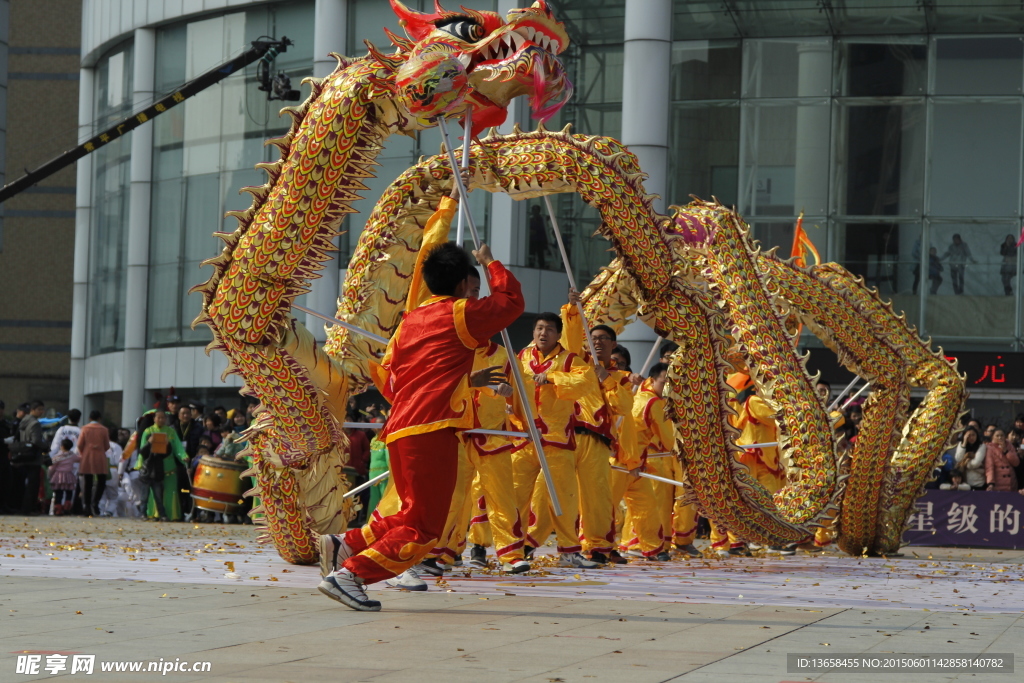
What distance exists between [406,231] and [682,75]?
44.1 ft

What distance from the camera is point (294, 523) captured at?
→ 8664 millimetres

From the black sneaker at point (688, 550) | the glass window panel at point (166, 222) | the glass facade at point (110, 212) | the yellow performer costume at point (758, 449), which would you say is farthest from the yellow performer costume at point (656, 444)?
the glass facade at point (110, 212)

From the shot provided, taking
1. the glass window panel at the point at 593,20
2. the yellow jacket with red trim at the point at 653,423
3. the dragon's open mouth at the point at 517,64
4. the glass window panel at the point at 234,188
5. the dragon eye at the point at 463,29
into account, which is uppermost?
the glass window panel at the point at 593,20

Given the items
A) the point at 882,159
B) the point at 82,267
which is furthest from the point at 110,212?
the point at 882,159

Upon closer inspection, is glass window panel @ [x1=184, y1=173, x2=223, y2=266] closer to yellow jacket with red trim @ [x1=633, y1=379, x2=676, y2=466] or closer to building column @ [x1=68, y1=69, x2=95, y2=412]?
building column @ [x1=68, y1=69, x2=95, y2=412]

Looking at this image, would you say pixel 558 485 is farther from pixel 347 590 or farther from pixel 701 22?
pixel 701 22

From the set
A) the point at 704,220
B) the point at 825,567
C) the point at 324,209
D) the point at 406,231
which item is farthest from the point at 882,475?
the point at 324,209

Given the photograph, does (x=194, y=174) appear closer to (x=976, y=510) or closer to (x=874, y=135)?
(x=874, y=135)

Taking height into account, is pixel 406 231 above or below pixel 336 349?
above

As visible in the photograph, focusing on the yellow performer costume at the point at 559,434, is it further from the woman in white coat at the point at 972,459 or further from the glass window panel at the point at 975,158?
the glass window panel at the point at 975,158

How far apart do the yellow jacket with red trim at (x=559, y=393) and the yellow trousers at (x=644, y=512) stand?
54.8 inches

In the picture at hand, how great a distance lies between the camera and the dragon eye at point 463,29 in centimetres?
825

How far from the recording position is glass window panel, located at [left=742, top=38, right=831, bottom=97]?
2083cm

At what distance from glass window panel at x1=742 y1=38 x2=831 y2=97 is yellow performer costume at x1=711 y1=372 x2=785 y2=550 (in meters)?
10.0
